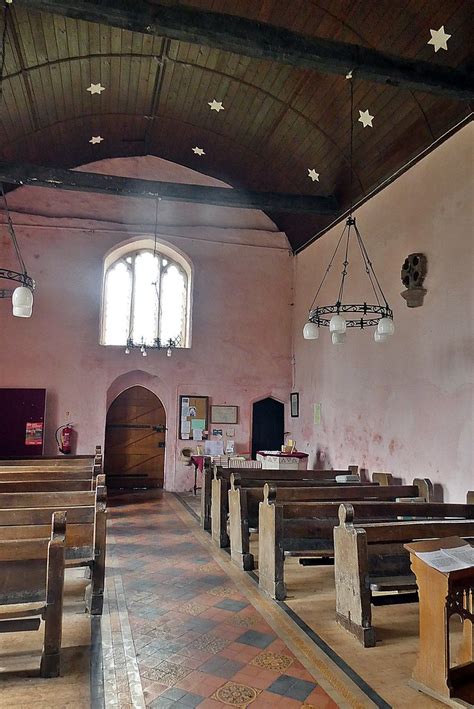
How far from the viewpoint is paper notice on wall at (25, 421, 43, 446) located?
30.2 feet

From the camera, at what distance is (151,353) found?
1011 cm

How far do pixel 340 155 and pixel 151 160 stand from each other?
427cm

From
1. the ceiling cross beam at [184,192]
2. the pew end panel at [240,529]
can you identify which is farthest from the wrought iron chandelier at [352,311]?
the pew end panel at [240,529]

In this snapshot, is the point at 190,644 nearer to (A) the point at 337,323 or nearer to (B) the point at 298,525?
(B) the point at 298,525

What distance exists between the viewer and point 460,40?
210 inches

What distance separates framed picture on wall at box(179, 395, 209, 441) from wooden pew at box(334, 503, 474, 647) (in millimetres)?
6653

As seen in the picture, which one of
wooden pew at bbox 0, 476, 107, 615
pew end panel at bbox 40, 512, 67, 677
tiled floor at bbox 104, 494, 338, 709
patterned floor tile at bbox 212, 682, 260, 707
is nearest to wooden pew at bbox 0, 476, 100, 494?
wooden pew at bbox 0, 476, 107, 615

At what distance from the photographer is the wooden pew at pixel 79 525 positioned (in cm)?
348

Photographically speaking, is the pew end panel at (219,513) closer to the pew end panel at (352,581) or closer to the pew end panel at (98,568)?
the pew end panel at (98,568)

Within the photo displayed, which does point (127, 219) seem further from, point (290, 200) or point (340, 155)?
point (340, 155)

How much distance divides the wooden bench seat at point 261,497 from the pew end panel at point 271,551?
0.40 metres

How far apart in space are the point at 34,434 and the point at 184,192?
5.19 m

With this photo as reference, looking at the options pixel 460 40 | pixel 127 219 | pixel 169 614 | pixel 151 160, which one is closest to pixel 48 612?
pixel 169 614

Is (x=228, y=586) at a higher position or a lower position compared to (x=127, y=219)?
lower
